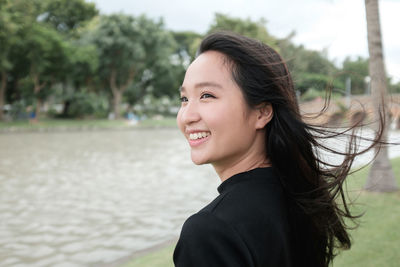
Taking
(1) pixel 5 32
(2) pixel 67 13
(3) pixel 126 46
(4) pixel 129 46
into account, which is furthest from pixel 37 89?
(2) pixel 67 13

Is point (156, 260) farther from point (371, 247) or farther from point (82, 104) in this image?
point (82, 104)

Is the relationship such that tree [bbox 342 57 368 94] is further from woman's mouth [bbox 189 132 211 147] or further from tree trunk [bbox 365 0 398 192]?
woman's mouth [bbox 189 132 211 147]

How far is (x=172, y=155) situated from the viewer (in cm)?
1483

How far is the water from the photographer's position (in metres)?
5.14

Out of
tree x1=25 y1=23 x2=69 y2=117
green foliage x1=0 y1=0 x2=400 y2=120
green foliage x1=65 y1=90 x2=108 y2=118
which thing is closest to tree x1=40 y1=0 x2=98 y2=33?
green foliage x1=0 y1=0 x2=400 y2=120

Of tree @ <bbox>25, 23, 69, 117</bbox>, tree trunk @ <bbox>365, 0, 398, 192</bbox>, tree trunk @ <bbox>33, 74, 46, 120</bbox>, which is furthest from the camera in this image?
tree trunk @ <bbox>33, 74, 46, 120</bbox>

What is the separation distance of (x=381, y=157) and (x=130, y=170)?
6564mm

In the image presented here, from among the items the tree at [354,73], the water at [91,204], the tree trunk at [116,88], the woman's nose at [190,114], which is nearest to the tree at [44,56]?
the tree trunk at [116,88]

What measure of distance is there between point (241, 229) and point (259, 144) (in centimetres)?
40

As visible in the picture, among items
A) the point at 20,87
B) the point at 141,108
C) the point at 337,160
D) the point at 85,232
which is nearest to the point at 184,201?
the point at 85,232

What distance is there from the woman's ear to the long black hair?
0.02 metres

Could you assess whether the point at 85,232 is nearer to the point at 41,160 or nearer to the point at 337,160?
the point at 337,160

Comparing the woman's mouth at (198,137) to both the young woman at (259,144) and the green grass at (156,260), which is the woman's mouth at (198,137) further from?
the green grass at (156,260)

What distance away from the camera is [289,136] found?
4.66ft
